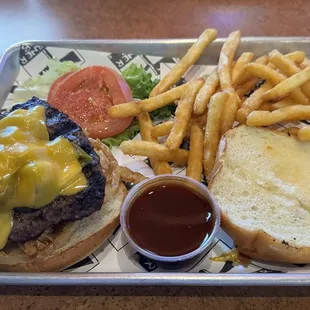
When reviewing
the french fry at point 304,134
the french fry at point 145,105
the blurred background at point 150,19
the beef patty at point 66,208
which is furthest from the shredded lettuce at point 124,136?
the blurred background at point 150,19

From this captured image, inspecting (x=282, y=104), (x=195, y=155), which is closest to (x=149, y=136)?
(x=195, y=155)

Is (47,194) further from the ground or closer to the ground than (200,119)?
further from the ground

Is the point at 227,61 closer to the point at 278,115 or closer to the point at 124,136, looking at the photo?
the point at 278,115

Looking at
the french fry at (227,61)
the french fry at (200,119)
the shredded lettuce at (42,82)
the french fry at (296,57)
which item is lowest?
the french fry at (200,119)

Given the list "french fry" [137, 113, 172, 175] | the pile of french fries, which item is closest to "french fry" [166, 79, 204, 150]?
the pile of french fries

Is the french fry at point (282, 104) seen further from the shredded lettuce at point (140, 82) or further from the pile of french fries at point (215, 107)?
the shredded lettuce at point (140, 82)

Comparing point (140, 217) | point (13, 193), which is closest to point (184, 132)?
point (140, 217)
